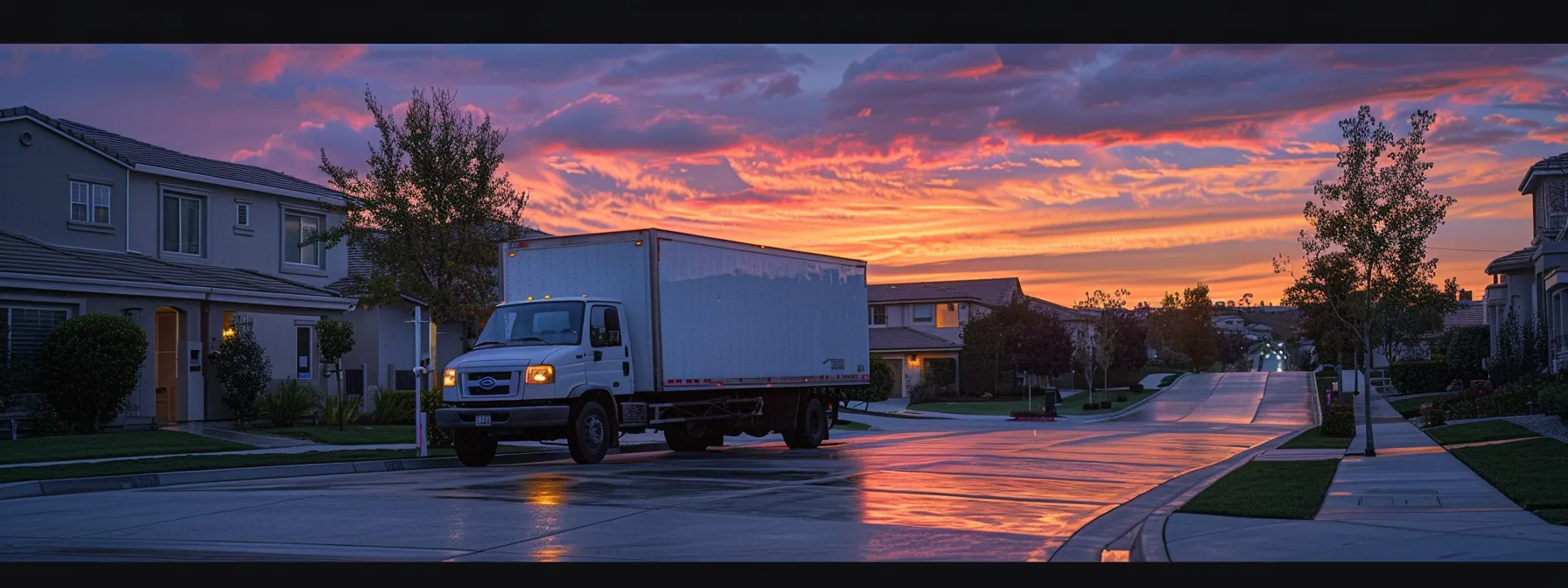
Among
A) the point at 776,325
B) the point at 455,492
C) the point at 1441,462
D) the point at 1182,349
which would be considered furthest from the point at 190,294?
the point at 1182,349

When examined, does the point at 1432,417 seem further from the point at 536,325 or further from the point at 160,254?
the point at 160,254

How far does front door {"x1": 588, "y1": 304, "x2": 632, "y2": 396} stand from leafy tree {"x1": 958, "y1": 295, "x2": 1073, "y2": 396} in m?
39.8

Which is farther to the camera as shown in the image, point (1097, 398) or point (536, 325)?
point (1097, 398)

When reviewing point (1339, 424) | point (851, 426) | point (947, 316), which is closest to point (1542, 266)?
point (1339, 424)

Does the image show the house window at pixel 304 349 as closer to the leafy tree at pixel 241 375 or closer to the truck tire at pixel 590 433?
the leafy tree at pixel 241 375

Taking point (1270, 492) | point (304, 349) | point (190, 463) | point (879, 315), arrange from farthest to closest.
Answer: point (879, 315)
point (304, 349)
point (190, 463)
point (1270, 492)

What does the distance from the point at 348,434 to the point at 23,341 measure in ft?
19.6

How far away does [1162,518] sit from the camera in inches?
469

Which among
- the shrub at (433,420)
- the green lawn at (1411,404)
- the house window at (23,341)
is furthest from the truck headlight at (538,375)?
the green lawn at (1411,404)

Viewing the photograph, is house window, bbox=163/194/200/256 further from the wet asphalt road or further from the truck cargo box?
the wet asphalt road

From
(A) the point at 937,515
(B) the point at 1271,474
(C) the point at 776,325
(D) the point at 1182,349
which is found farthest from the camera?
(D) the point at 1182,349
